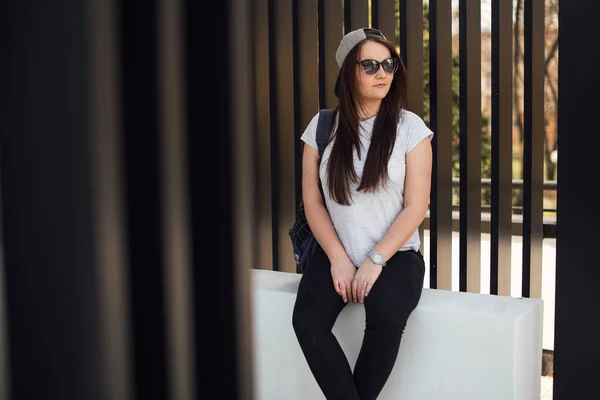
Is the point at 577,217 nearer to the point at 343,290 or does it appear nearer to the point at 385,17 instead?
the point at 343,290

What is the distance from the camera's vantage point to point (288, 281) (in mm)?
2889

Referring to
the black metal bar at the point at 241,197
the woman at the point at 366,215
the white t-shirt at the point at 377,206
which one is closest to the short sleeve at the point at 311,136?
the woman at the point at 366,215

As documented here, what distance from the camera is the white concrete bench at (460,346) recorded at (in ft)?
7.82

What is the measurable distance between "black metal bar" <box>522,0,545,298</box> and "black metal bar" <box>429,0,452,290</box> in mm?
323

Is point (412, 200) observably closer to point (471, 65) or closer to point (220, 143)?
point (471, 65)

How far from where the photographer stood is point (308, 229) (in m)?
2.64

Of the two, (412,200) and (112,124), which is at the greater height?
(112,124)

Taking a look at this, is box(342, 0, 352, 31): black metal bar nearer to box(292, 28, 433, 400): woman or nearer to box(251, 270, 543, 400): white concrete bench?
box(292, 28, 433, 400): woman

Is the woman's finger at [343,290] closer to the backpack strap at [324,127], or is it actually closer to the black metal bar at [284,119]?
the backpack strap at [324,127]

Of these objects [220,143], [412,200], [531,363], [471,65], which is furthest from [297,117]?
[220,143]

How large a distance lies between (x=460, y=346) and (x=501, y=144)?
980mm

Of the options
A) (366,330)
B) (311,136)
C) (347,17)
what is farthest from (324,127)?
(347,17)

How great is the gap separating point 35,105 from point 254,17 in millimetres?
3183

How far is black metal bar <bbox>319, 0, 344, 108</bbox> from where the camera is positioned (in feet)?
10.6
